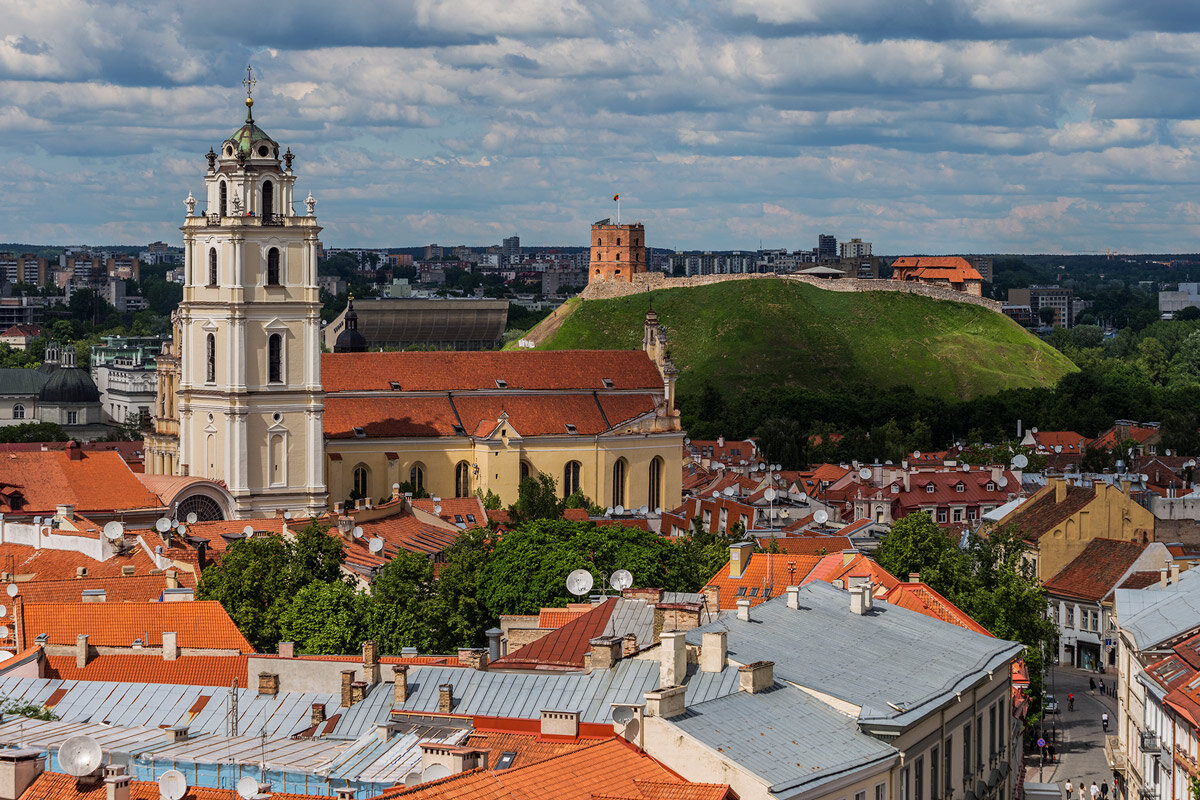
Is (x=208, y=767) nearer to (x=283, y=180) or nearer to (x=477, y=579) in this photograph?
(x=477, y=579)

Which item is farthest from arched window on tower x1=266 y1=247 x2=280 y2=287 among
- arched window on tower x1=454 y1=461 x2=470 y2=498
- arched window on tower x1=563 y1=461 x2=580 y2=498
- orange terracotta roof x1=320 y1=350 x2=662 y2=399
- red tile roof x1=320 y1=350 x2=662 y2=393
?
arched window on tower x1=563 y1=461 x2=580 y2=498

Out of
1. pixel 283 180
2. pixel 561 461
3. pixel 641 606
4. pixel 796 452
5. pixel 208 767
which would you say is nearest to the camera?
pixel 208 767

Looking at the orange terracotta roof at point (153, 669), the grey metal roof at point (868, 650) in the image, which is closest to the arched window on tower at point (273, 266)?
the orange terracotta roof at point (153, 669)

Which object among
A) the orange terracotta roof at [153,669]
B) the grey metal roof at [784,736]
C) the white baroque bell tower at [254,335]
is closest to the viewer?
the grey metal roof at [784,736]

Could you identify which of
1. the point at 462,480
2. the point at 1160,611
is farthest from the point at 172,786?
the point at 462,480

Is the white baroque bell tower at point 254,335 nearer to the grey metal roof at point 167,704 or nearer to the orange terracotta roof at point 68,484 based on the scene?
the orange terracotta roof at point 68,484

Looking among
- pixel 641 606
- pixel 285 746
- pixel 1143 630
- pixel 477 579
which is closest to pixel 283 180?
pixel 477 579
